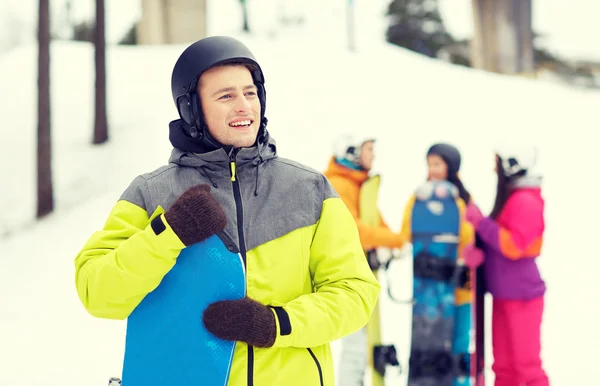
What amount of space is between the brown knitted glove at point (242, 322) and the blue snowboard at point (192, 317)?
0.15ft

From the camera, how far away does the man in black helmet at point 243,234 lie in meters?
1.75

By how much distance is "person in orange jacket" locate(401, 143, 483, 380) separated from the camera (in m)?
4.59

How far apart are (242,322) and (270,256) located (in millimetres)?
205

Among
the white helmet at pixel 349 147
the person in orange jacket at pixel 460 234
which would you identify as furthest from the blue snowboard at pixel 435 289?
the white helmet at pixel 349 147

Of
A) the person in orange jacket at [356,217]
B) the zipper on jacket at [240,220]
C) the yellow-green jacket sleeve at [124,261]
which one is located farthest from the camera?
the person in orange jacket at [356,217]

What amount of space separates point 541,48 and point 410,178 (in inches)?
988

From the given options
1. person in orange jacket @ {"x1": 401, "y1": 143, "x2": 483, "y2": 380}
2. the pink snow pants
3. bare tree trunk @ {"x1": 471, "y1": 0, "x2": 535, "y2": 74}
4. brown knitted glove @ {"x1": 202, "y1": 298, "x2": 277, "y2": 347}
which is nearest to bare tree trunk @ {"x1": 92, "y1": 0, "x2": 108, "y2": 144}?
person in orange jacket @ {"x1": 401, "y1": 143, "x2": 483, "y2": 380}

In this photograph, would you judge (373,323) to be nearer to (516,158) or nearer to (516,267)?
(516,267)

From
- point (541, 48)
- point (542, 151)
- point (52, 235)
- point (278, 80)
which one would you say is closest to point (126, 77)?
point (278, 80)

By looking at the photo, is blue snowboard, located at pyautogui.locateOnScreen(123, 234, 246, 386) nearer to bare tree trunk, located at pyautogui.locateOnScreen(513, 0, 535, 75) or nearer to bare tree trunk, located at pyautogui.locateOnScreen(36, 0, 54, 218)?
bare tree trunk, located at pyautogui.locateOnScreen(36, 0, 54, 218)

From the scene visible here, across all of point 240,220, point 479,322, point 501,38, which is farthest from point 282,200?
point 501,38

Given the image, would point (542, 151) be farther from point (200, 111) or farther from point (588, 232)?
point (200, 111)

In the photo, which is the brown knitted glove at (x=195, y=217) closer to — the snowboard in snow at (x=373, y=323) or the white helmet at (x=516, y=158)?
the snowboard in snow at (x=373, y=323)

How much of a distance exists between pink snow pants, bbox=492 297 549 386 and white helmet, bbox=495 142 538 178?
0.81 metres
